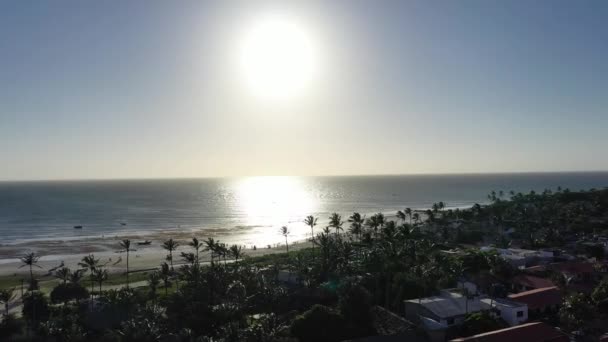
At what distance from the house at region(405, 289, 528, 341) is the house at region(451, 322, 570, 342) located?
13.1 feet

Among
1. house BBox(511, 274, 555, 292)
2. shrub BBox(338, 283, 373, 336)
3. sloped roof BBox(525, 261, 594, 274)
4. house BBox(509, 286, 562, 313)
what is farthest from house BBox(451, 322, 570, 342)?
sloped roof BBox(525, 261, 594, 274)

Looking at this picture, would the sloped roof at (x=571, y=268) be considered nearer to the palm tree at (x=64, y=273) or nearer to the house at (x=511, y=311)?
the house at (x=511, y=311)

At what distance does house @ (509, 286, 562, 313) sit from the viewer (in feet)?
151

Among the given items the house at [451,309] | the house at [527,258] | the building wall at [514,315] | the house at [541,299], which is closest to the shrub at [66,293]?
the house at [451,309]

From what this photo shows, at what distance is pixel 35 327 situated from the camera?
42.8 metres

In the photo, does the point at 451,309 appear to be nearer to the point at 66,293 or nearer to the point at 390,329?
the point at 390,329

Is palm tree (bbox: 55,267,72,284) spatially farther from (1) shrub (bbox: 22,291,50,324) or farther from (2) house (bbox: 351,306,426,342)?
(2) house (bbox: 351,306,426,342)

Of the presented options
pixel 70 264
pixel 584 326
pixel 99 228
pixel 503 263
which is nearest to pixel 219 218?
pixel 99 228

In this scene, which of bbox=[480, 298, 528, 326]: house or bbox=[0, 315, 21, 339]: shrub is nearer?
bbox=[480, 298, 528, 326]: house

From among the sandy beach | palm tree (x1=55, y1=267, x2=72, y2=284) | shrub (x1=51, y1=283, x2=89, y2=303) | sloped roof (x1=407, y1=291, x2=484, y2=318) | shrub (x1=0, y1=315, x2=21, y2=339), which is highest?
palm tree (x1=55, y1=267, x2=72, y2=284)

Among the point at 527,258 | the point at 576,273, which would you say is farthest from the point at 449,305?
the point at 527,258

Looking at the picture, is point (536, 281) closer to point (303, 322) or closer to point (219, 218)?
point (303, 322)

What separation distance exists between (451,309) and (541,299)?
40.1 feet

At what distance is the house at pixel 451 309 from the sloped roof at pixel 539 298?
2052 mm
